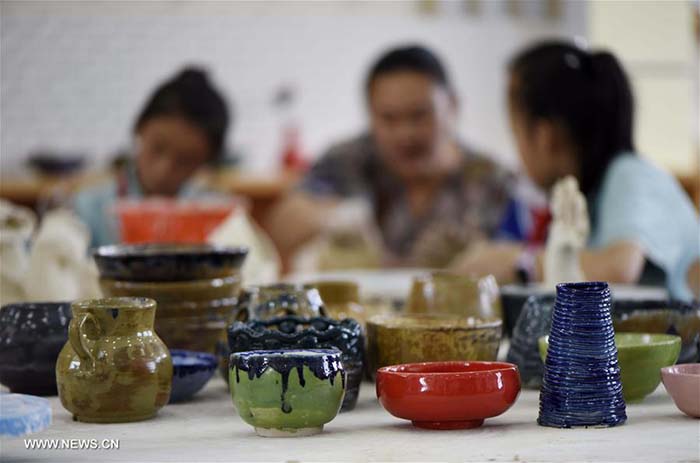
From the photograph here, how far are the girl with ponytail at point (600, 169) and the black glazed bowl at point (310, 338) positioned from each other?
113cm

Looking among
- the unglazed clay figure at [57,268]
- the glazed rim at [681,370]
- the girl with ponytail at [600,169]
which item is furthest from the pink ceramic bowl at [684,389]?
the girl with ponytail at [600,169]

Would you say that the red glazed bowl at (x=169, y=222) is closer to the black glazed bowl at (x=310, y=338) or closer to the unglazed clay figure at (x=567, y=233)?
the unglazed clay figure at (x=567, y=233)

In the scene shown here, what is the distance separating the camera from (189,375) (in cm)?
116

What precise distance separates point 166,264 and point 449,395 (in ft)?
1.59

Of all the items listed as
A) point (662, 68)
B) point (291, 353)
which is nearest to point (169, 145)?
point (291, 353)

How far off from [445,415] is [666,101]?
4.35 m

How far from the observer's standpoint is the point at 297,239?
13.0 feet

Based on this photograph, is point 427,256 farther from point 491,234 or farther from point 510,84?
point 510,84

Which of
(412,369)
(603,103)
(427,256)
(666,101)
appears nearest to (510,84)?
(603,103)

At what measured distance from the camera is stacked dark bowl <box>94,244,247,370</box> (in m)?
1.30

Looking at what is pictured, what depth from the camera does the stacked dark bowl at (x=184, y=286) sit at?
1.30 m

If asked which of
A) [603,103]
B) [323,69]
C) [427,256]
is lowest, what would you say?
[427,256]

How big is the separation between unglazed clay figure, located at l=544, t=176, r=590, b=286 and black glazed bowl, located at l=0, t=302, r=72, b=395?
2.43 ft

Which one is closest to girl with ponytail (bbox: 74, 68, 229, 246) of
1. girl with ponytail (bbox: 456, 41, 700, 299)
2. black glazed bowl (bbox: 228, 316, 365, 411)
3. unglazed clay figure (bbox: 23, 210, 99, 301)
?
girl with ponytail (bbox: 456, 41, 700, 299)
